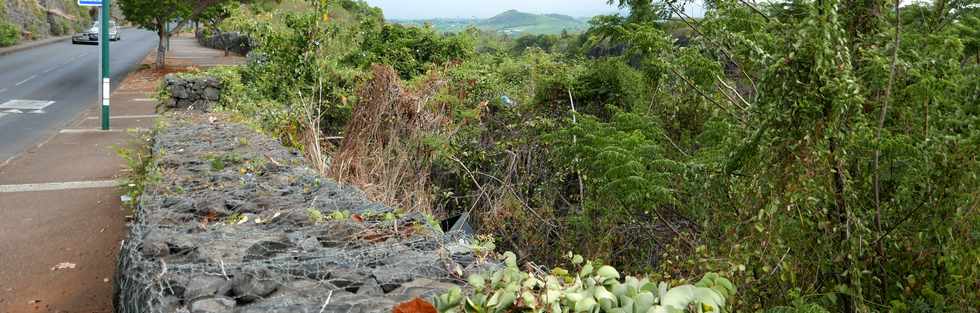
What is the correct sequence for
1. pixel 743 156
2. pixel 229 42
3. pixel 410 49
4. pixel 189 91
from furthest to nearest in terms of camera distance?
pixel 229 42 → pixel 410 49 → pixel 189 91 → pixel 743 156

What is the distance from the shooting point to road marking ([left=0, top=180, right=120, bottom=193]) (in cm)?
1002

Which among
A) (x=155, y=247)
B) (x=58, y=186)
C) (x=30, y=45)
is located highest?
(x=155, y=247)

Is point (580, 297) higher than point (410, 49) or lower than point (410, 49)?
lower

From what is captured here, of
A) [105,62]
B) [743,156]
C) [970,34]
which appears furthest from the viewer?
[105,62]

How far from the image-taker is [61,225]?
26.8ft

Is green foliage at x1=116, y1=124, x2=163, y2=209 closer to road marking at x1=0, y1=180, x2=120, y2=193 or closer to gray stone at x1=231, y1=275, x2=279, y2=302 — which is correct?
road marking at x1=0, y1=180, x2=120, y2=193

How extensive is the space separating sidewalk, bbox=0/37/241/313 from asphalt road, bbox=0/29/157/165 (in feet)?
3.45

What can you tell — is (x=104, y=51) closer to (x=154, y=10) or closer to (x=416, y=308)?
(x=154, y=10)

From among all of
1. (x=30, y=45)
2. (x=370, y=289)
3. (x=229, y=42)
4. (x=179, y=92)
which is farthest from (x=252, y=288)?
(x=30, y=45)

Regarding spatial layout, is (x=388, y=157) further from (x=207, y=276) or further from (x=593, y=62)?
(x=207, y=276)

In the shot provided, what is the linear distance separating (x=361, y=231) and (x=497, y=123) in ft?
19.9

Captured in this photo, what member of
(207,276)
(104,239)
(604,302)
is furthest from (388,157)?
(604,302)

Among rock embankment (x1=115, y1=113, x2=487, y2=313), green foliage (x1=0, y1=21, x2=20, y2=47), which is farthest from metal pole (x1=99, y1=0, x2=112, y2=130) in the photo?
green foliage (x1=0, y1=21, x2=20, y2=47)

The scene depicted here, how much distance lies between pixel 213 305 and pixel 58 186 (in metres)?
8.41
